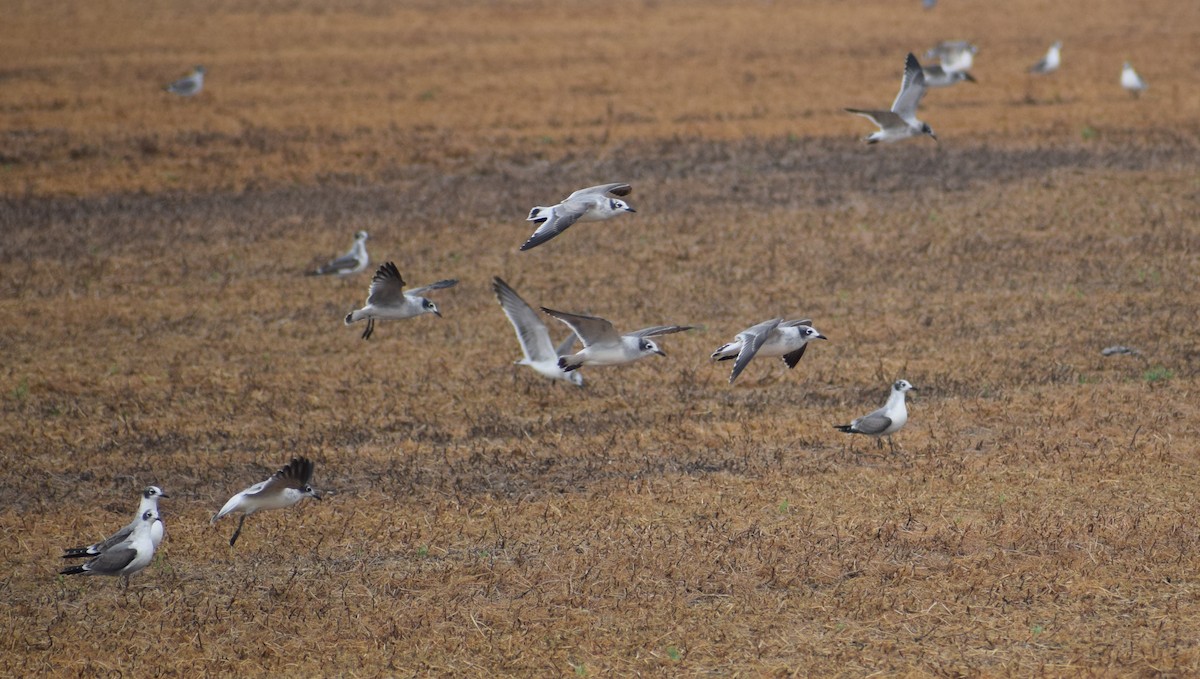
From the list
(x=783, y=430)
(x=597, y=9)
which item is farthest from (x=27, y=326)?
(x=597, y=9)

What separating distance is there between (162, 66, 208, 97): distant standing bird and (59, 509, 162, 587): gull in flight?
2357 centimetres

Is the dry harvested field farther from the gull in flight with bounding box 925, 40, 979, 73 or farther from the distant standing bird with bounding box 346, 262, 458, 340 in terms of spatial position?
the distant standing bird with bounding box 346, 262, 458, 340

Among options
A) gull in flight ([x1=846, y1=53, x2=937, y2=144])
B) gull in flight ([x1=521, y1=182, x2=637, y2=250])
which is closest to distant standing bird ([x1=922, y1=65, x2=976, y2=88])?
gull in flight ([x1=846, y1=53, x2=937, y2=144])

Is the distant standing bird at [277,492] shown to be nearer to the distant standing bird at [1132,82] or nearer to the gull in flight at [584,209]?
the gull in flight at [584,209]

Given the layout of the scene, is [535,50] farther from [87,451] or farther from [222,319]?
[87,451]

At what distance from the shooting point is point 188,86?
3105 cm

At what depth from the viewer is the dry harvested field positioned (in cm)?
843

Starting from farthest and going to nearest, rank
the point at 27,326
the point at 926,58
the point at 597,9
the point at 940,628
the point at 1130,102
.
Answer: the point at 597,9
the point at 926,58
the point at 1130,102
the point at 27,326
the point at 940,628

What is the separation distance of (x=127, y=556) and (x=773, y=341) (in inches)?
214

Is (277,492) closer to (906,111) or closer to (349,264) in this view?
(349,264)

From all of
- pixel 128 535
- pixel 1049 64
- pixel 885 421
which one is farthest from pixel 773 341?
pixel 1049 64

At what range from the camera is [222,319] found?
55.5 ft

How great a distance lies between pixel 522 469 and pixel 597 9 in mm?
32351

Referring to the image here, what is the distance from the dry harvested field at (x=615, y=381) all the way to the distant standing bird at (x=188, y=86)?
0.28m
